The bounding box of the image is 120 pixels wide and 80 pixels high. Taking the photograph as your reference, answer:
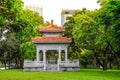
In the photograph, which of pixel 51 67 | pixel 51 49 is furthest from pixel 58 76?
pixel 51 49

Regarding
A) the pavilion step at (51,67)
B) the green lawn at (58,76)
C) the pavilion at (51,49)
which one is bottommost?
the green lawn at (58,76)

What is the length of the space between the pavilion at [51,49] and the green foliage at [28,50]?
28.8ft

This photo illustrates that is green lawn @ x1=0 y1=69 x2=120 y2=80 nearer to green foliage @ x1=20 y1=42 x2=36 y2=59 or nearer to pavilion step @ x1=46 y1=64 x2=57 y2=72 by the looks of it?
pavilion step @ x1=46 y1=64 x2=57 y2=72

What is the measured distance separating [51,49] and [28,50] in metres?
11.0

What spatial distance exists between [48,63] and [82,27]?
7.57 metres

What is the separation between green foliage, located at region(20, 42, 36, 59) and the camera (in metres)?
60.8

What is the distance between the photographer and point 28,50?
2416 inches

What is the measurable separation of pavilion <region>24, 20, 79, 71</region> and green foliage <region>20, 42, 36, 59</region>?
879 centimetres

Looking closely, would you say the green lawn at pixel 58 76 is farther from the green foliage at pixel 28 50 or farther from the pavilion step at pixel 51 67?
the green foliage at pixel 28 50

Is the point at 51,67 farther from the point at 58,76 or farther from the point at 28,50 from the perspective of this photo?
the point at 58,76

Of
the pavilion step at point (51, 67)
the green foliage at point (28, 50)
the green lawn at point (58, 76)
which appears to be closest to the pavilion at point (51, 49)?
the pavilion step at point (51, 67)

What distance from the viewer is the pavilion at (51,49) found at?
49.7m

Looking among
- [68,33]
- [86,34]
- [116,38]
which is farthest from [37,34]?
[116,38]

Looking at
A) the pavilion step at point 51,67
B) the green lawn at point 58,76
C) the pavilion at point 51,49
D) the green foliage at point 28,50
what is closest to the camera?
the green lawn at point 58,76
